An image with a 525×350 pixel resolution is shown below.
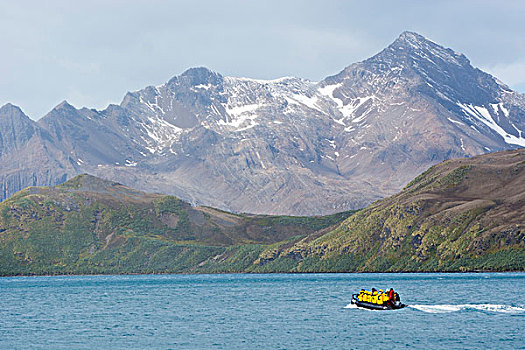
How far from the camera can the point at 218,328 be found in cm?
14138

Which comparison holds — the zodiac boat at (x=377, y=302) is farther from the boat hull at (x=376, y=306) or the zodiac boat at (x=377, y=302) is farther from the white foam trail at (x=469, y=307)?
the white foam trail at (x=469, y=307)

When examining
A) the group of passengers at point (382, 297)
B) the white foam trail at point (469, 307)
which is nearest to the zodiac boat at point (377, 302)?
the group of passengers at point (382, 297)

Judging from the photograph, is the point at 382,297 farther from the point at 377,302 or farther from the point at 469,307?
the point at 469,307

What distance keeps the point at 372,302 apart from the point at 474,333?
37.5 m

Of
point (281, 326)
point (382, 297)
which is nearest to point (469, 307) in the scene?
point (382, 297)

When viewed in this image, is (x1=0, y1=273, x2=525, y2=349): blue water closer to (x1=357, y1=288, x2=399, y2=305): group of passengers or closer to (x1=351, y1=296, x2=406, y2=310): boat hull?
(x1=351, y1=296, x2=406, y2=310): boat hull

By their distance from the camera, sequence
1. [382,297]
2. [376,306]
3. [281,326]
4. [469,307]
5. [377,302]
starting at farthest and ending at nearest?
1. [469,307]
2. [376,306]
3. [377,302]
4. [382,297]
5. [281,326]

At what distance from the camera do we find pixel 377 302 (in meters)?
158

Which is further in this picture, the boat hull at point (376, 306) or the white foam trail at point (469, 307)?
the boat hull at point (376, 306)

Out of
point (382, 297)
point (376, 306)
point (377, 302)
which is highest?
point (382, 297)

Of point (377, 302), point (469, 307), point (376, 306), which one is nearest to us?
point (377, 302)

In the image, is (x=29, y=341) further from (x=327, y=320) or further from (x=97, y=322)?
(x=327, y=320)

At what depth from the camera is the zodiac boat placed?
156m

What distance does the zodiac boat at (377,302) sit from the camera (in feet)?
511
